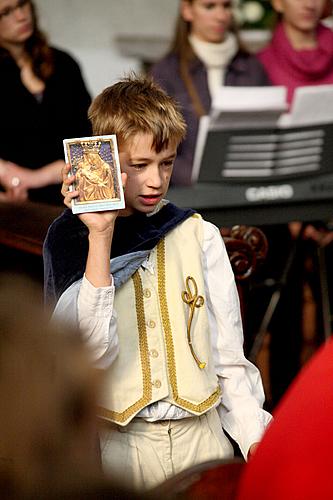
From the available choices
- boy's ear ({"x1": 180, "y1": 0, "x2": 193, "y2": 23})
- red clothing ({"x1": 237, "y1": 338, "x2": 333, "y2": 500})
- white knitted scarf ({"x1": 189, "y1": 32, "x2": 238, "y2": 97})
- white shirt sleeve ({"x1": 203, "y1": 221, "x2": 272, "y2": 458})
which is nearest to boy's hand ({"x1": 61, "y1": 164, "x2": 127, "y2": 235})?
white shirt sleeve ({"x1": 203, "y1": 221, "x2": 272, "y2": 458})

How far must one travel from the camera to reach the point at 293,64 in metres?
4.10

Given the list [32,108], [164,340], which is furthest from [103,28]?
[164,340]

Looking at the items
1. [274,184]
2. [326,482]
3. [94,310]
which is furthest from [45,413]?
[274,184]

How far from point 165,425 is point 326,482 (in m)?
0.88

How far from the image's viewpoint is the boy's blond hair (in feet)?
5.46

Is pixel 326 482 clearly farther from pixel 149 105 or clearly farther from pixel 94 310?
pixel 149 105

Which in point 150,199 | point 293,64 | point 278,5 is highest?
point 150,199

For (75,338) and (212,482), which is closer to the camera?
(75,338)

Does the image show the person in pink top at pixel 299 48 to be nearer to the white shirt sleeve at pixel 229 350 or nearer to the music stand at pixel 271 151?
the music stand at pixel 271 151

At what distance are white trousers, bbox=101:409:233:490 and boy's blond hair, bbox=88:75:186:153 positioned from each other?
0.45 meters

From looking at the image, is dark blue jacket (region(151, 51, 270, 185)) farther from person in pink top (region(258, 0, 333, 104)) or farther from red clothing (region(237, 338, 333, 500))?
red clothing (region(237, 338, 333, 500))

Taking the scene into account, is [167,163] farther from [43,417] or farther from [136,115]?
[43,417]

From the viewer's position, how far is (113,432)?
5.61 feet

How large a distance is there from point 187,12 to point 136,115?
7.91 ft
